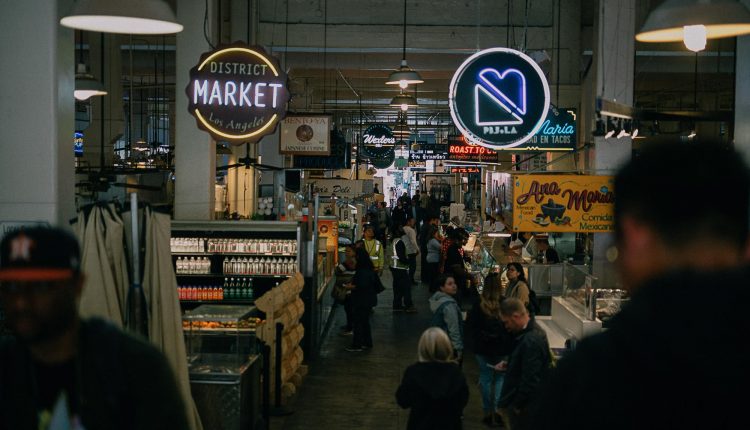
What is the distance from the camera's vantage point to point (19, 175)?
7617 mm

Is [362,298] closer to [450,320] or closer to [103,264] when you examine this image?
[450,320]

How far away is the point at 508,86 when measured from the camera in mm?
9133

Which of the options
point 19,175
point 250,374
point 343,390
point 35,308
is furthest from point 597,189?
point 35,308

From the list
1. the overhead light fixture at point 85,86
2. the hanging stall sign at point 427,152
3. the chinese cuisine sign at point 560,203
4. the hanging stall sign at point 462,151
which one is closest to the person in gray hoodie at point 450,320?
the chinese cuisine sign at point 560,203

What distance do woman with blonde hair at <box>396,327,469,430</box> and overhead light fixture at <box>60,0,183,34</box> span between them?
2.83 meters

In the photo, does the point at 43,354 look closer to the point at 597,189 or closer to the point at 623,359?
the point at 623,359

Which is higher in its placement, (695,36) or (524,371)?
(695,36)

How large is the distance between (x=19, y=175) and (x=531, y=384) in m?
4.68

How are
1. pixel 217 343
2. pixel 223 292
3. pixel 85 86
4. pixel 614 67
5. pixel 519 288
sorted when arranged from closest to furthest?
pixel 217 343
pixel 519 288
pixel 223 292
pixel 85 86
pixel 614 67

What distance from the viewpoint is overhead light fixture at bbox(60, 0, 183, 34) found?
5.03m

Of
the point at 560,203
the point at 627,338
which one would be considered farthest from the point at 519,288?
the point at 627,338

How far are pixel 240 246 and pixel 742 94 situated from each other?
710 cm

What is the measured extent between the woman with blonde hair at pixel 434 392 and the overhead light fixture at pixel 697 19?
267 centimetres

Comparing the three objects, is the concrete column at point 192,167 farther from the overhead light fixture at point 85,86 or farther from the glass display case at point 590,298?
the glass display case at point 590,298
